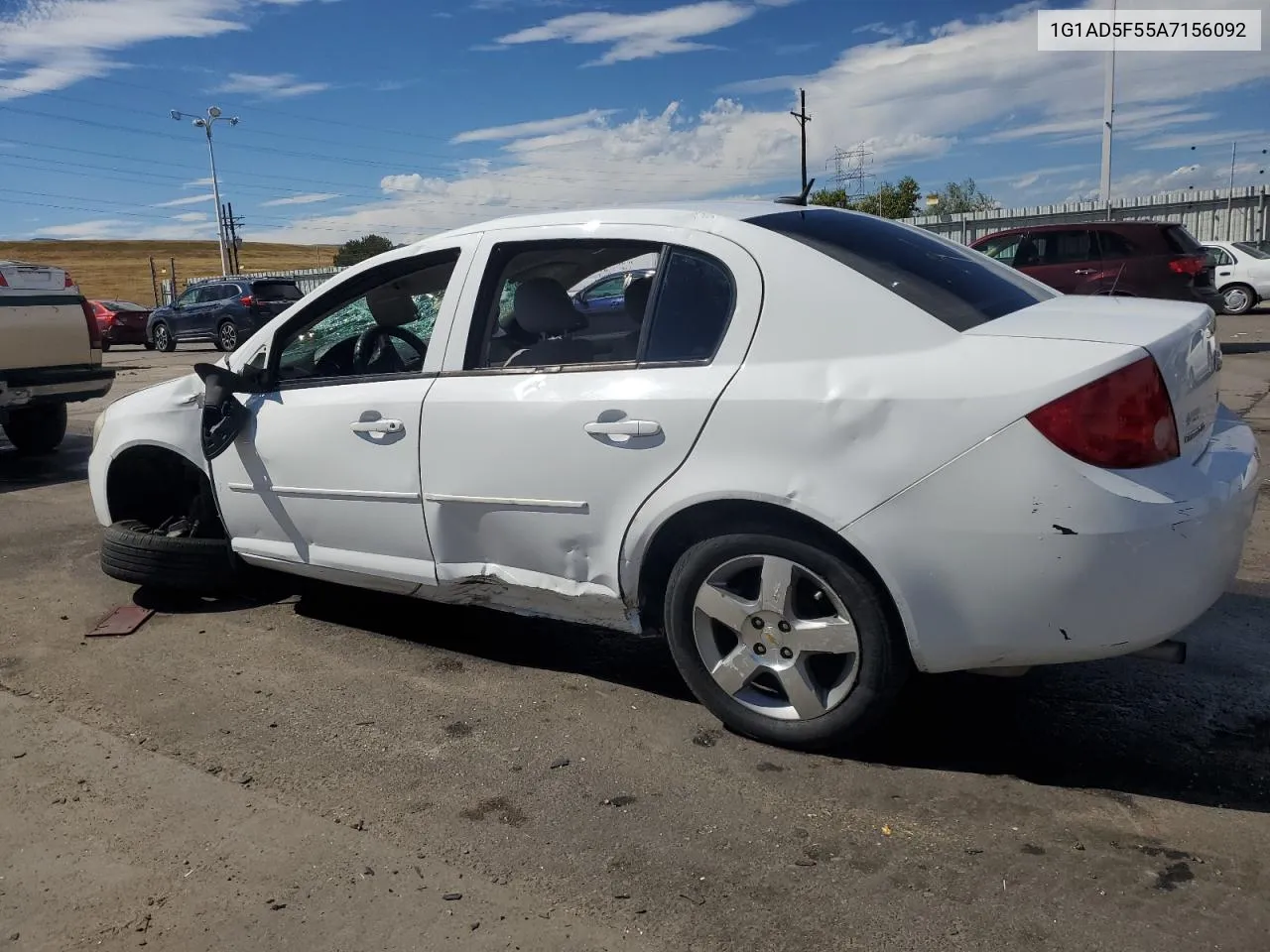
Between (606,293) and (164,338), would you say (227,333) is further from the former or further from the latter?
(606,293)

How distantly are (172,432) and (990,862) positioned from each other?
3705mm

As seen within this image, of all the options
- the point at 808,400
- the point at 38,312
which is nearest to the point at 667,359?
the point at 808,400

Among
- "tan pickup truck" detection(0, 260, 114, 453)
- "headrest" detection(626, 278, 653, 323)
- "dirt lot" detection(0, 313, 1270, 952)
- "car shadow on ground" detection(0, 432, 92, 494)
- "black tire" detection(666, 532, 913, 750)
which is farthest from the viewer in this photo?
"tan pickup truck" detection(0, 260, 114, 453)

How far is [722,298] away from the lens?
3334mm

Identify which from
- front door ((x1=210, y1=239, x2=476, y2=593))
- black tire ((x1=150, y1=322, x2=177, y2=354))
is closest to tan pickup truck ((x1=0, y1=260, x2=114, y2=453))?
front door ((x1=210, y1=239, x2=476, y2=593))

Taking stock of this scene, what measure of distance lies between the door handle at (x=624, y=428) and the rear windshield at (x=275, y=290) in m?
24.0

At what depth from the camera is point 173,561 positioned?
4734 mm

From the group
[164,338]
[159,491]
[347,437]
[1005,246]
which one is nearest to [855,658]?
[347,437]

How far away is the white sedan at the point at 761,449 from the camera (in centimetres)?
277

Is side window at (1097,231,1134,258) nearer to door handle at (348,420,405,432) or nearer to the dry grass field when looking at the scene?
door handle at (348,420,405,432)

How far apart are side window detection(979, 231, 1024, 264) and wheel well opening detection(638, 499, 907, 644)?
492 inches

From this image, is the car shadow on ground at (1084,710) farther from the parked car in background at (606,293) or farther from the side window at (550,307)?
the parked car in background at (606,293)

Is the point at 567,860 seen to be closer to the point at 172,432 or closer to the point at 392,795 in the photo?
the point at 392,795

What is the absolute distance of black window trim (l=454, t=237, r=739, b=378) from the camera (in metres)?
3.32
